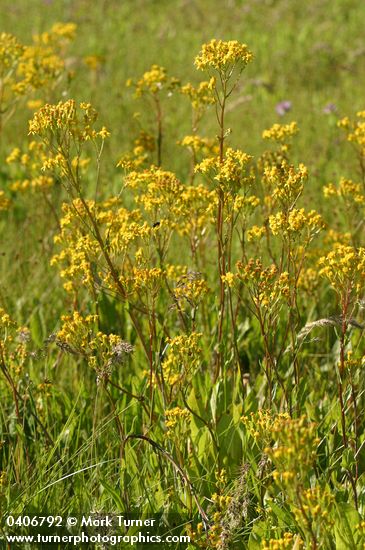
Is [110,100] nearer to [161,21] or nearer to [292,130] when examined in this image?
[161,21]

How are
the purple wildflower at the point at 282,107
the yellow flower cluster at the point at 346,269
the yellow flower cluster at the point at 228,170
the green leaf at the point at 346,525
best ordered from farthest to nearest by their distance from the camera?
the purple wildflower at the point at 282,107, the yellow flower cluster at the point at 228,170, the yellow flower cluster at the point at 346,269, the green leaf at the point at 346,525

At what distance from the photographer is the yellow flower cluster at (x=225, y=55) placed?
317 cm

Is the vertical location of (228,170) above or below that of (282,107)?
below

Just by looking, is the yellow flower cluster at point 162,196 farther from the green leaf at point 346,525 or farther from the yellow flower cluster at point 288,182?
the green leaf at point 346,525

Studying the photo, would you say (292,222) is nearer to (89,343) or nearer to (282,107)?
(89,343)

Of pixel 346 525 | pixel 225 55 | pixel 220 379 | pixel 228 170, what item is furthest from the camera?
pixel 220 379

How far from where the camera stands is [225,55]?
3.21 meters

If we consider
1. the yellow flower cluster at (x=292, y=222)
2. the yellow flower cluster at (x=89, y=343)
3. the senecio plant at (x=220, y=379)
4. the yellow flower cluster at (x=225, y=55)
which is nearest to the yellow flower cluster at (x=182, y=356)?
the senecio plant at (x=220, y=379)

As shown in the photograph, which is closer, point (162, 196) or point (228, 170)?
point (228, 170)

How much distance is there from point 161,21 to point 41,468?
10894 millimetres

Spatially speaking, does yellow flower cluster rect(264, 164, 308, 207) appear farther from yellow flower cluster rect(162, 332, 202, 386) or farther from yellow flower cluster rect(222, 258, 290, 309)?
yellow flower cluster rect(162, 332, 202, 386)

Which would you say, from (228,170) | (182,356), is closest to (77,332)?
(182,356)

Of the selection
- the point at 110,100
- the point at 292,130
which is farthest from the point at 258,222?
the point at 110,100

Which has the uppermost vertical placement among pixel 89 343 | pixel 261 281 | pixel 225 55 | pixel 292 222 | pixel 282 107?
pixel 282 107
